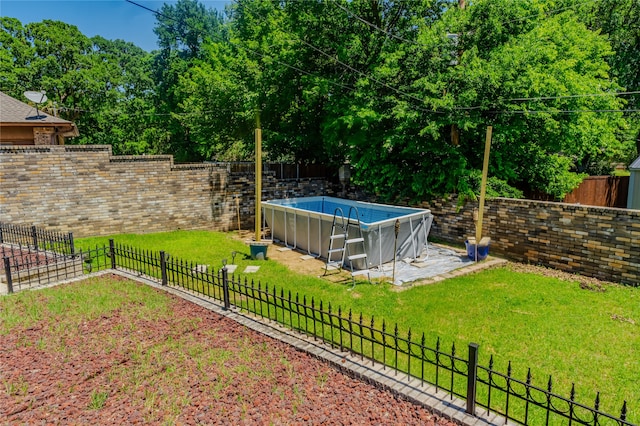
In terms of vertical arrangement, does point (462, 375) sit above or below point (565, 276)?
above

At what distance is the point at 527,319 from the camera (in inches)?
252

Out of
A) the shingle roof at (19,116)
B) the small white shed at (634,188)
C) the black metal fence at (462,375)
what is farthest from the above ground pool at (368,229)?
the small white shed at (634,188)

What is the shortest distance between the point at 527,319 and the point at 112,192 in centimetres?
1234

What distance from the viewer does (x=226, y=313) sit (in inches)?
237

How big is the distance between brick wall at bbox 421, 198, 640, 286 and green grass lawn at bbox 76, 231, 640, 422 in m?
0.76

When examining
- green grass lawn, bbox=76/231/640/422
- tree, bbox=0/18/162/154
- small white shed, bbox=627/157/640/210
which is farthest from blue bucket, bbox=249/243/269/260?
tree, bbox=0/18/162/154

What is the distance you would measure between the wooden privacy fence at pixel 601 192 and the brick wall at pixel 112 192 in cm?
1178

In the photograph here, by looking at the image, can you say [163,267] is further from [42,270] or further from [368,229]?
[368,229]

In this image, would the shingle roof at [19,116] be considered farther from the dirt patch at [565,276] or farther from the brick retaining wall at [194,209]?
the dirt patch at [565,276]

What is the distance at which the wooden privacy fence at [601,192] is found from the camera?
1376 centimetres

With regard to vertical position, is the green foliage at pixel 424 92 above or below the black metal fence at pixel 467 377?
above

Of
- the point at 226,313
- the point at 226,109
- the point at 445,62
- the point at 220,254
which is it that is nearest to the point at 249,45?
the point at 226,109

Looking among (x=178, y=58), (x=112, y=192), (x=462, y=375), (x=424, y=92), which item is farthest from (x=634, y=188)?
(x=178, y=58)

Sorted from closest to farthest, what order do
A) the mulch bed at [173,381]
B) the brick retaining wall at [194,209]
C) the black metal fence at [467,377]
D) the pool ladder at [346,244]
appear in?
the black metal fence at [467,377] < the mulch bed at [173,381] < the brick retaining wall at [194,209] < the pool ladder at [346,244]
